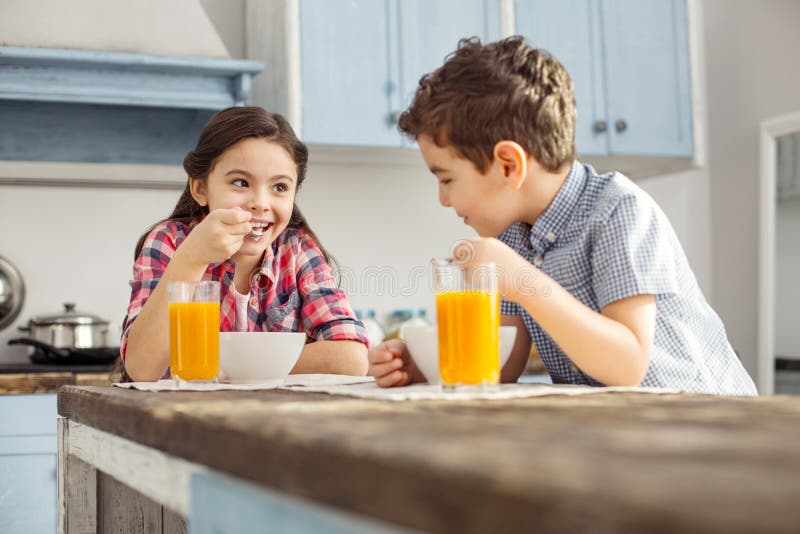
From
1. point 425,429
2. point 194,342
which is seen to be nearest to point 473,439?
point 425,429

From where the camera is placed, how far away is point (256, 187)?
173 centimetres

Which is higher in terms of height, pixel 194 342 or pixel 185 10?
pixel 185 10

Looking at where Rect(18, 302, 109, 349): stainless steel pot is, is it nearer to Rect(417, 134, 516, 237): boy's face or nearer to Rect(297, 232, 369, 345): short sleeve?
Rect(297, 232, 369, 345): short sleeve

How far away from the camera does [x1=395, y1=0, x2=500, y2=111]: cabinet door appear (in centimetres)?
314

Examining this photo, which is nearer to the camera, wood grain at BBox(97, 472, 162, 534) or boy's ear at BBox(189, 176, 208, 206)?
wood grain at BBox(97, 472, 162, 534)

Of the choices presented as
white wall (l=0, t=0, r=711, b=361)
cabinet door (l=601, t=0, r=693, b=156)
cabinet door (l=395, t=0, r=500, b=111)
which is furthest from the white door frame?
cabinet door (l=395, t=0, r=500, b=111)

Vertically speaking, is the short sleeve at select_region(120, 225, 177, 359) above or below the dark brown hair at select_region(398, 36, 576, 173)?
below

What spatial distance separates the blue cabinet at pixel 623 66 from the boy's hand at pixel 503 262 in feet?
7.51

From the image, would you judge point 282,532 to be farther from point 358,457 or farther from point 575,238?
point 575,238

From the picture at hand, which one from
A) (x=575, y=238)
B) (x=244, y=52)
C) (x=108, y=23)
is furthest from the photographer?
(x=244, y=52)

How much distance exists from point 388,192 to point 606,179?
2.14 metres

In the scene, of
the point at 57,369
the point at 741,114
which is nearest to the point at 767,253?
the point at 741,114

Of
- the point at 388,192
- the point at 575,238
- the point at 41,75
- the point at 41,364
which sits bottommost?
the point at 41,364

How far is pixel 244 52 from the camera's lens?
339 cm
